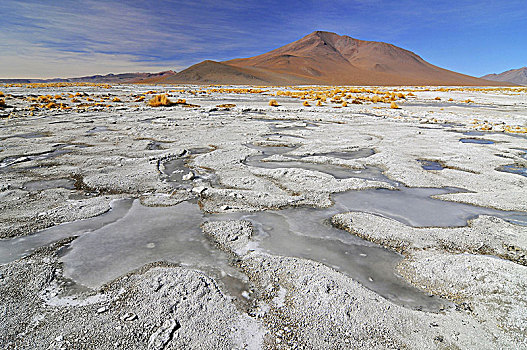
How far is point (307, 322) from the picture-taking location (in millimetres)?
1848

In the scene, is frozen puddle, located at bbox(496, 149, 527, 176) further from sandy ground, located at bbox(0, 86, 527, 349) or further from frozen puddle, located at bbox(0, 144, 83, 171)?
frozen puddle, located at bbox(0, 144, 83, 171)

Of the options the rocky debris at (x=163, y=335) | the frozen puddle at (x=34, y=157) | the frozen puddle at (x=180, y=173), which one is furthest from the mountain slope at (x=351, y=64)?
the rocky debris at (x=163, y=335)

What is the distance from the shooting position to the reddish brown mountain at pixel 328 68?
7581cm

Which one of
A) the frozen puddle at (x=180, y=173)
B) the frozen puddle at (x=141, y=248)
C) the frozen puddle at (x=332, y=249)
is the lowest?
the frozen puddle at (x=141, y=248)

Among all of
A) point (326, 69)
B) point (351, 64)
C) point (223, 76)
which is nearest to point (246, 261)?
point (223, 76)

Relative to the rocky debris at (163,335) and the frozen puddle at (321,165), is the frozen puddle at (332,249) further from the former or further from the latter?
the frozen puddle at (321,165)

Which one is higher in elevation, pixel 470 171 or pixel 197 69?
pixel 197 69

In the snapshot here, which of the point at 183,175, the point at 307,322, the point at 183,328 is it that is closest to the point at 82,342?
the point at 183,328

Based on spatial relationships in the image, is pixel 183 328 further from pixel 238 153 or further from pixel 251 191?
pixel 238 153

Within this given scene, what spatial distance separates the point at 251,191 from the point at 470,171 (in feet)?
12.5

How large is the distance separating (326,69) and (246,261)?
113259 millimetres

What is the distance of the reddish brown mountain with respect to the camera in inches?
2985

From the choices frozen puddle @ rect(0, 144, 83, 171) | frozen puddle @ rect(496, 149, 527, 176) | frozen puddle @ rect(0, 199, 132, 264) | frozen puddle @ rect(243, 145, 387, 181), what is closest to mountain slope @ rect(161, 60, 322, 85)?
frozen puddle @ rect(0, 144, 83, 171)

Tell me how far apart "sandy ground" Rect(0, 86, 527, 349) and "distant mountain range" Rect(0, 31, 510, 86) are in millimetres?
62641
